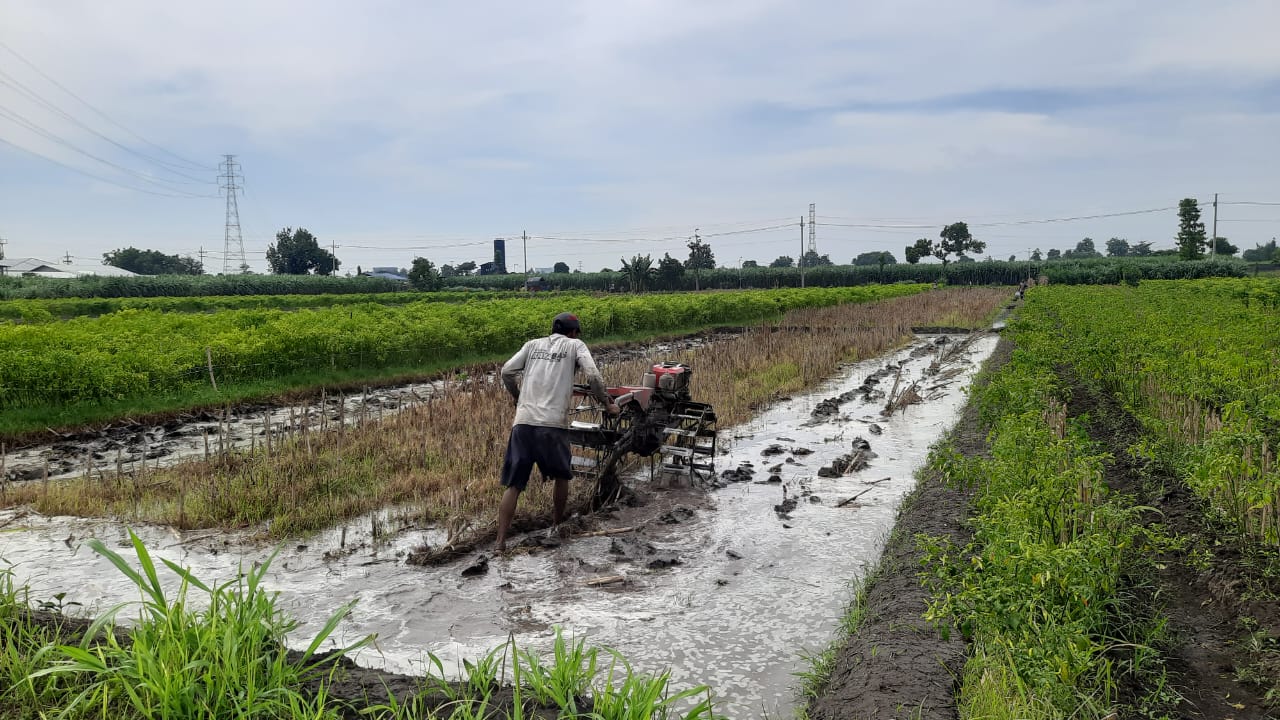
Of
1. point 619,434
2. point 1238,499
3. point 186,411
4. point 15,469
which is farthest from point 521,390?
point 186,411

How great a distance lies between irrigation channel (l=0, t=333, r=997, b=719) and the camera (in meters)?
4.32

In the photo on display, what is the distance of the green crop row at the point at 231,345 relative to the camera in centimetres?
1114

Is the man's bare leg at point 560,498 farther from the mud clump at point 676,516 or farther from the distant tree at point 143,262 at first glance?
the distant tree at point 143,262

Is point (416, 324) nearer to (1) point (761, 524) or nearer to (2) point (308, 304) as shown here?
(1) point (761, 524)

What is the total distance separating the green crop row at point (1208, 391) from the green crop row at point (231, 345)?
11837 mm

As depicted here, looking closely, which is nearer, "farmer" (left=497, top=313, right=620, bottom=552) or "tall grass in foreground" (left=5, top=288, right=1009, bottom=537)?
"farmer" (left=497, top=313, right=620, bottom=552)

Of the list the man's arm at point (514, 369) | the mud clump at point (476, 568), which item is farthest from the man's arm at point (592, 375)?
the mud clump at point (476, 568)

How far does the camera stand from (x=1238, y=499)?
17.4 feet

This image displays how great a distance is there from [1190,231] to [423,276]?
7195 cm

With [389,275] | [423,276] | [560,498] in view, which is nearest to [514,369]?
[560,498]

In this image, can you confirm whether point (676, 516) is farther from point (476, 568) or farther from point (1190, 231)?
point (1190, 231)

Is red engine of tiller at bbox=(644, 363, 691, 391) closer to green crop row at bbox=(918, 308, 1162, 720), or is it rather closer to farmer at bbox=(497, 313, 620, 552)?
farmer at bbox=(497, 313, 620, 552)

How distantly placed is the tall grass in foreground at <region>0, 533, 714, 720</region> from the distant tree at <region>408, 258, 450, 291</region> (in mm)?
56747

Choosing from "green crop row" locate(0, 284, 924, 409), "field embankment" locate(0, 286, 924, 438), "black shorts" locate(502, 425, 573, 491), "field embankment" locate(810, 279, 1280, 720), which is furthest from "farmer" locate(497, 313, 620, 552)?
"green crop row" locate(0, 284, 924, 409)
